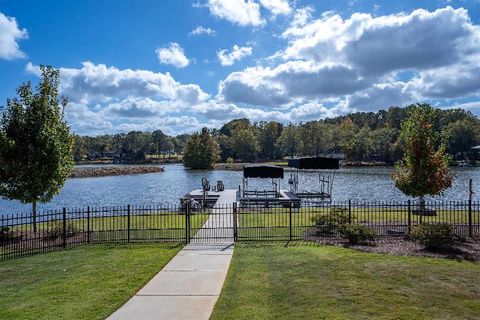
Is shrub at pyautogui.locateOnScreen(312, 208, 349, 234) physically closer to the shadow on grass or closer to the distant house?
the shadow on grass

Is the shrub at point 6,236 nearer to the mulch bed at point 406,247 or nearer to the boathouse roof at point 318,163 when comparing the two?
the mulch bed at point 406,247

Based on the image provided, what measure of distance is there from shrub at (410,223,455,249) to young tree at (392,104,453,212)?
7951mm

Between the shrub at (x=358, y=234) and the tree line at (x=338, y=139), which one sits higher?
the tree line at (x=338, y=139)

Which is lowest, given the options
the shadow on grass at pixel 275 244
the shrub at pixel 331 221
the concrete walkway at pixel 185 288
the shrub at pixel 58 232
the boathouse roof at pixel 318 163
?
the concrete walkway at pixel 185 288

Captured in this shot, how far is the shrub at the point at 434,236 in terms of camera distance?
49.4 ft

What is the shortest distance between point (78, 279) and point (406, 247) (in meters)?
11.0

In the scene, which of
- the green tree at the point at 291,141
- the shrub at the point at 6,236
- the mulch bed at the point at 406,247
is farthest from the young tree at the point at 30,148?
the green tree at the point at 291,141

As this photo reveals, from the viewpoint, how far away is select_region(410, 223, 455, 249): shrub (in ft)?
49.4

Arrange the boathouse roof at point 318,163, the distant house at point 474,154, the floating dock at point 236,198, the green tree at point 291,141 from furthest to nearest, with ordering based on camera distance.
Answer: the green tree at point 291,141
the distant house at point 474,154
the boathouse roof at point 318,163
the floating dock at point 236,198

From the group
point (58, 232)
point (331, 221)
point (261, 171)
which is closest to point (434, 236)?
point (331, 221)

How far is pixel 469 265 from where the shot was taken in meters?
13.0

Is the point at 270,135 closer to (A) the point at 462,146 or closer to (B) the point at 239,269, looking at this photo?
(A) the point at 462,146

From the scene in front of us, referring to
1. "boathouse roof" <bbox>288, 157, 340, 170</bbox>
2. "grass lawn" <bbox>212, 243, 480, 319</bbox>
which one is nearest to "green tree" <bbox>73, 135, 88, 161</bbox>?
"boathouse roof" <bbox>288, 157, 340, 170</bbox>

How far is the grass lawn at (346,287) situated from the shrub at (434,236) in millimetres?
1438
